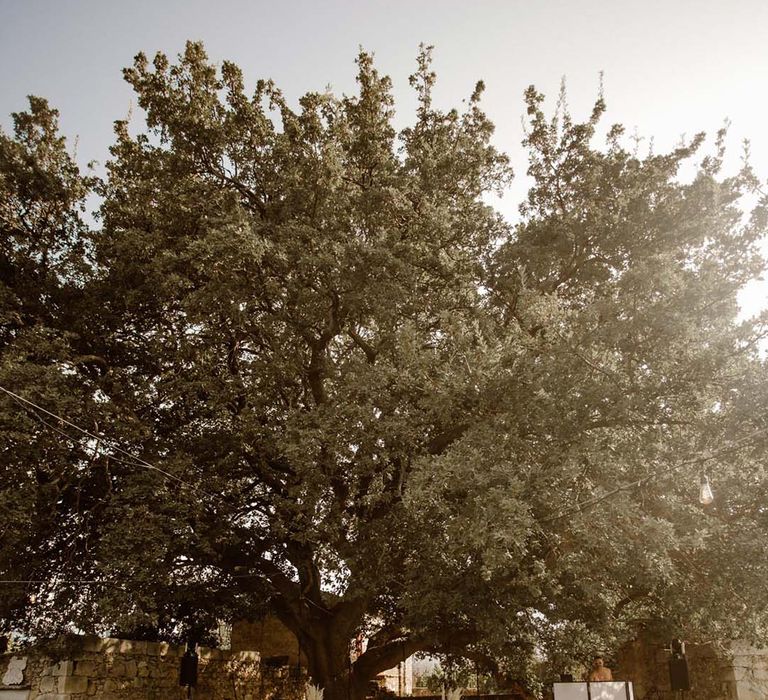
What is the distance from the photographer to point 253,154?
37.5 ft

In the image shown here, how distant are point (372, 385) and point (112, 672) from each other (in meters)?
6.93

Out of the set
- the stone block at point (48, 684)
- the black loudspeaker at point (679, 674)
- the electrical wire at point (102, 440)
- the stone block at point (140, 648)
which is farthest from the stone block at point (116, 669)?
the black loudspeaker at point (679, 674)

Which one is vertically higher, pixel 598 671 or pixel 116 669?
pixel 116 669

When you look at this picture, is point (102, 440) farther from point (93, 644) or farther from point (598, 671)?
point (598, 671)

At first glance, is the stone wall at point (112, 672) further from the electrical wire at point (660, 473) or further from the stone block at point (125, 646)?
the electrical wire at point (660, 473)

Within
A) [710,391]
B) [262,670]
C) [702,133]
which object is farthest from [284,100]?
[262,670]

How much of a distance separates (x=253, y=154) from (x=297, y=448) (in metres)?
5.93

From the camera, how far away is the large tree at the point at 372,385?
8258 mm

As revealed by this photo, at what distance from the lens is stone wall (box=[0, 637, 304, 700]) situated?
9523mm

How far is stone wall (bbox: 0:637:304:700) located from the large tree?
64 centimetres

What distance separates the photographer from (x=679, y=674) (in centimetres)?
1263

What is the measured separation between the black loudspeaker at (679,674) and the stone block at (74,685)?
1167 cm

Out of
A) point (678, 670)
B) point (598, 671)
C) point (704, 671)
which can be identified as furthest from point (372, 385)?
point (704, 671)

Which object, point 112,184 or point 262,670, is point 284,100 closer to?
point 112,184
